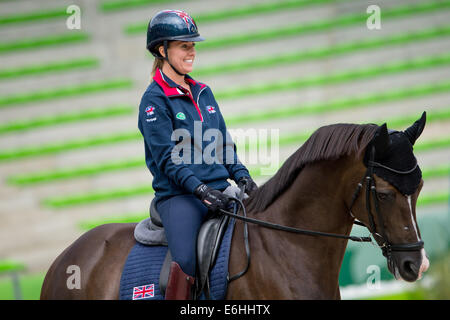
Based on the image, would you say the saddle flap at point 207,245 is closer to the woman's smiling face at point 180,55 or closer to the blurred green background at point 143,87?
the woman's smiling face at point 180,55

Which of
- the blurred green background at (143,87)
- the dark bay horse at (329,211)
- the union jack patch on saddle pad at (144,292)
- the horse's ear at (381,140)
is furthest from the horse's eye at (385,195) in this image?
the blurred green background at (143,87)

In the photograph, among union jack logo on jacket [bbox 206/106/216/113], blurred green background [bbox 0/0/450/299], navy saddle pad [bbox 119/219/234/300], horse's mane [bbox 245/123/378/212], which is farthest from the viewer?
blurred green background [bbox 0/0/450/299]

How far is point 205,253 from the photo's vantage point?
2.39 meters

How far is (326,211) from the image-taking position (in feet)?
7.52

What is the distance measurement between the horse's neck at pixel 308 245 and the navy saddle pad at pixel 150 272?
0.12 meters

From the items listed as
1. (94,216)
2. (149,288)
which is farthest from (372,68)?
(149,288)

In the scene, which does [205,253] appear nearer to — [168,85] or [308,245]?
[308,245]

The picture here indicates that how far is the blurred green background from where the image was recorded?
6871mm

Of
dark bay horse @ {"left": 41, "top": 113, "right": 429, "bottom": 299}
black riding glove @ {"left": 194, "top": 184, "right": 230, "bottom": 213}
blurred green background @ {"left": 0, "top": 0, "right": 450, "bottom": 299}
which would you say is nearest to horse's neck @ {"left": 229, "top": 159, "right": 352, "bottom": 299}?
dark bay horse @ {"left": 41, "top": 113, "right": 429, "bottom": 299}

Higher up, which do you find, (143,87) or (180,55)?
(180,55)

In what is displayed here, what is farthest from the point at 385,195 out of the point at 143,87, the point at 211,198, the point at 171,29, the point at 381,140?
the point at 143,87

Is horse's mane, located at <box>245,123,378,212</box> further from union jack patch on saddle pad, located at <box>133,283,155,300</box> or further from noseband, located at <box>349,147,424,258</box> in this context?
union jack patch on saddle pad, located at <box>133,283,155,300</box>

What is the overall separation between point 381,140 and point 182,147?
90 centimetres

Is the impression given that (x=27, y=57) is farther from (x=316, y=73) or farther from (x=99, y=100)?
(x=316, y=73)
